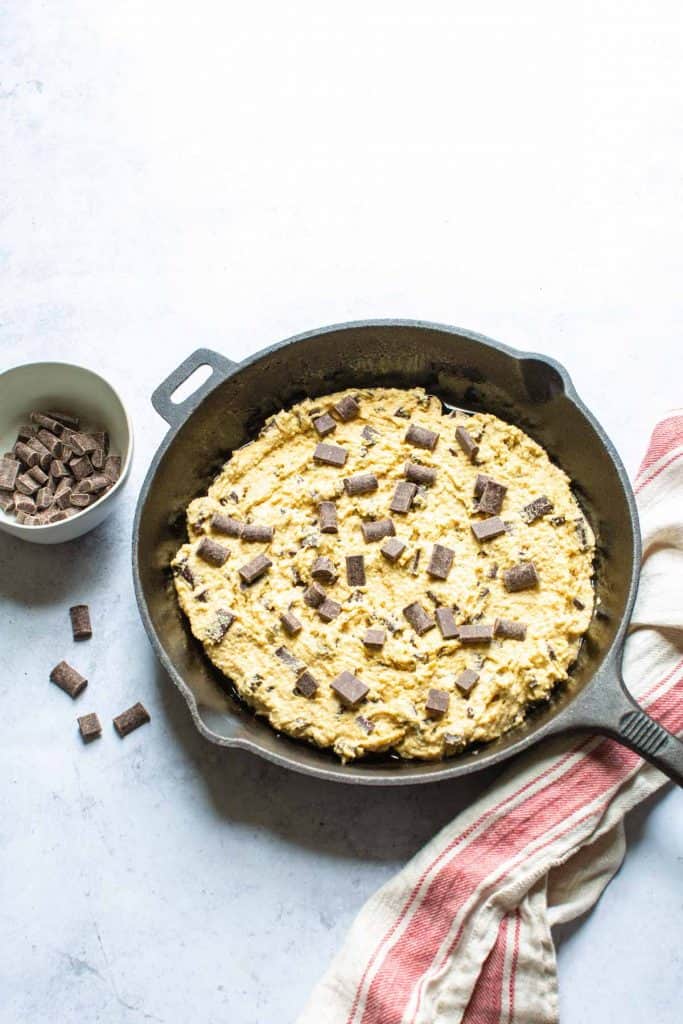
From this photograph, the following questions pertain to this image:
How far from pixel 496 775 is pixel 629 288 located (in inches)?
72.2

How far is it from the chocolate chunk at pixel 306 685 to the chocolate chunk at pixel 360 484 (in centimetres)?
62

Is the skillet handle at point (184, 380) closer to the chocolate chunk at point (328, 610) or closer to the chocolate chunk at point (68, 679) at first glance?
the chocolate chunk at point (328, 610)

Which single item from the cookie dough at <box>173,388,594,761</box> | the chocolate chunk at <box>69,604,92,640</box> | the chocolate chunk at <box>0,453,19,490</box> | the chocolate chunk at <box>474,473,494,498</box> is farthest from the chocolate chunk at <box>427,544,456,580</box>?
the chocolate chunk at <box>0,453,19,490</box>

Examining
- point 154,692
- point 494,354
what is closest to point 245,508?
point 154,692

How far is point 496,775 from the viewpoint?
123 inches

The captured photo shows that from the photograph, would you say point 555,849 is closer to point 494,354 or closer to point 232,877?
point 232,877

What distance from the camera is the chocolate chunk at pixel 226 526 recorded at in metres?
3.24

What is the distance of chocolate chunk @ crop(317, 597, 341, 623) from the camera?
10.2 feet

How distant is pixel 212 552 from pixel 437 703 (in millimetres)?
850

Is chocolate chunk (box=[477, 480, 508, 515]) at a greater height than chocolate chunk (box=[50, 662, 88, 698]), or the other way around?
chocolate chunk (box=[477, 480, 508, 515])

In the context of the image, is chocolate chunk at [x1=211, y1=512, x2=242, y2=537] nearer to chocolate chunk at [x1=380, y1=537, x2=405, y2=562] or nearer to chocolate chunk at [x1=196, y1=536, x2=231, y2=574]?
chocolate chunk at [x1=196, y1=536, x2=231, y2=574]

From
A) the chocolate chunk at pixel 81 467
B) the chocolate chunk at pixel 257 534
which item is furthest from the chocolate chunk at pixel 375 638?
the chocolate chunk at pixel 81 467

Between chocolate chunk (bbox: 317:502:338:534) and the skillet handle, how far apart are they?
0.52 m

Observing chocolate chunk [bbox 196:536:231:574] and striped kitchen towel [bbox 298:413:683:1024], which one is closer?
striped kitchen towel [bbox 298:413:683:1024]
